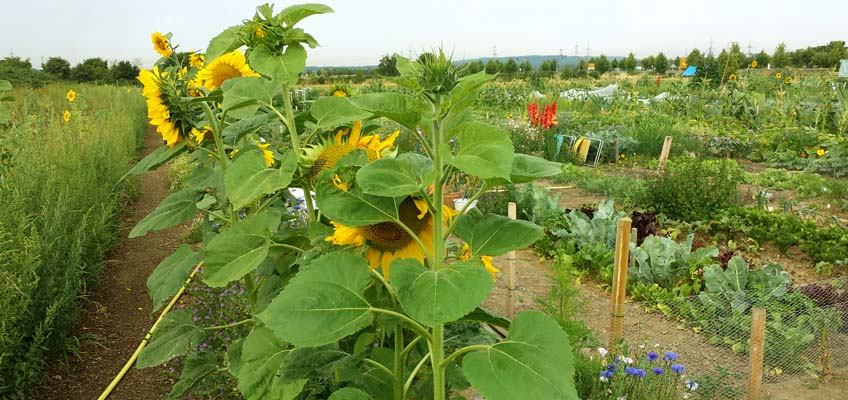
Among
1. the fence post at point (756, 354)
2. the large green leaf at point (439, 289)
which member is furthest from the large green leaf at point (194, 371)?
the fence post at point (756, 354)

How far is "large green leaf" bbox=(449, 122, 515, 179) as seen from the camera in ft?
2.76

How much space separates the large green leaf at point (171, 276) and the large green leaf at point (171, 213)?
12 centimetres

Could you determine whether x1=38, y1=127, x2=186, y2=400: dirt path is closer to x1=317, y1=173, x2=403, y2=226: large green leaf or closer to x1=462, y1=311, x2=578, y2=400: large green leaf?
x1=317, y1=173, x2=403, y2=226: large green leaf

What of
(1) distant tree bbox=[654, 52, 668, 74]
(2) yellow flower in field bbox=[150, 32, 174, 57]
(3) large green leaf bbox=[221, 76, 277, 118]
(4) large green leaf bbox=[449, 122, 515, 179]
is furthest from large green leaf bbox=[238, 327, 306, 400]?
(1) distant tree bbox=[654, 52, 668, 74]

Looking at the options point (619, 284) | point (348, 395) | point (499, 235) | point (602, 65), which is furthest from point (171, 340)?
point (602, 65)

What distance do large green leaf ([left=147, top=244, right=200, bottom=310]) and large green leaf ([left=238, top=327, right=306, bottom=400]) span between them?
507mm

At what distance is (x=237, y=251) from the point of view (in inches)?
52.7

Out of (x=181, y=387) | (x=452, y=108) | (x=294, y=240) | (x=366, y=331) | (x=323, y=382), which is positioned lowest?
(x=181, y=387)

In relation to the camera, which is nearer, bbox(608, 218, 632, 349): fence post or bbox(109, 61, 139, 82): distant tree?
bbox(608, 218, 632, 349): fence post

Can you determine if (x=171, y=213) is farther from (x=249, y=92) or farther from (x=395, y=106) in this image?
(x=395, y=106)

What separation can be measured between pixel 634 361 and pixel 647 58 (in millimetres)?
54225

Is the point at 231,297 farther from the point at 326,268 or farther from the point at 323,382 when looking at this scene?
the point at 326,268

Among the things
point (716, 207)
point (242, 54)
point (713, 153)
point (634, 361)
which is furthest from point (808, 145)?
point (242, 54)

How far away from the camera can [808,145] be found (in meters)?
10.1
